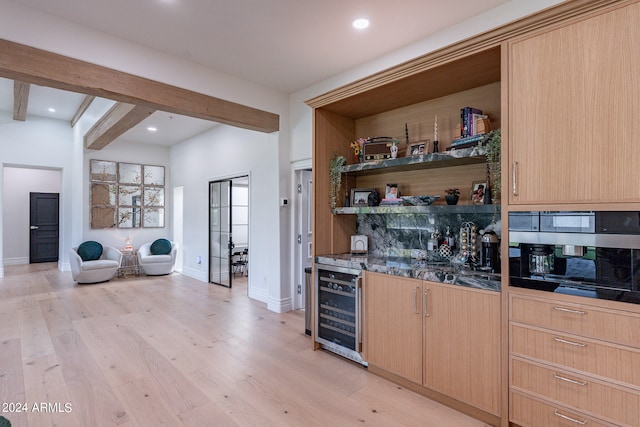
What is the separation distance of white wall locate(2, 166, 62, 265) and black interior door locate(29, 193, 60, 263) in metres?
0.10

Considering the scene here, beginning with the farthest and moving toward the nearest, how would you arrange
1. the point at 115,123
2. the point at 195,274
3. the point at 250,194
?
the point at 195,274 → the point at 250,194 → the point at 115,123

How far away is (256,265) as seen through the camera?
5293 mm

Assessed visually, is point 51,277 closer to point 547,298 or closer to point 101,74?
point 101,74

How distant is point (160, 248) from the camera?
7574 mm

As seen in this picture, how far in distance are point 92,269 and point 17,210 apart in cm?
469

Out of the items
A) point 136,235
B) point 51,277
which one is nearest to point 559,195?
point 136,235

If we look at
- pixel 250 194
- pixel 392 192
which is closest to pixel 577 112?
pixel 392 192

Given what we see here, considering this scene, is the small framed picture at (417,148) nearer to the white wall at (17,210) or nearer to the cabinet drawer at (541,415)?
the cabinet drawer at (541,415)

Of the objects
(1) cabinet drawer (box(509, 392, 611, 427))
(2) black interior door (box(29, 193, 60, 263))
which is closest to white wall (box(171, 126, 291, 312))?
(1) cabinet drawer (box(509, 392, 611, 427))

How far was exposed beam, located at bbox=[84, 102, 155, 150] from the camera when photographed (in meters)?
4.53

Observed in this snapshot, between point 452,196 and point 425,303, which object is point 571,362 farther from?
point 452,196

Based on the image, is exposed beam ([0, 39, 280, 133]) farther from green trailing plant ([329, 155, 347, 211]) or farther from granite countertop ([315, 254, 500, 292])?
granite countertop ([315, 254, 500, 292])

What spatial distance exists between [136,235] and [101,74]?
5.62 m

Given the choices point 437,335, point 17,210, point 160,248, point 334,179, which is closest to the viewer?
point 437,335
